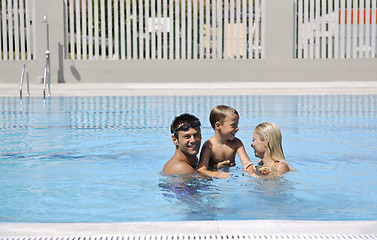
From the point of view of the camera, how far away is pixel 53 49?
19.6 metres

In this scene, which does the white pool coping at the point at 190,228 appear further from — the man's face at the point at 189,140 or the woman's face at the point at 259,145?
the woman's face at the point at 259,145

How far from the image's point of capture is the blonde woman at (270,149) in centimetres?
498

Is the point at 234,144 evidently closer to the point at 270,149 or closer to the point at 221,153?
the point at 221,153

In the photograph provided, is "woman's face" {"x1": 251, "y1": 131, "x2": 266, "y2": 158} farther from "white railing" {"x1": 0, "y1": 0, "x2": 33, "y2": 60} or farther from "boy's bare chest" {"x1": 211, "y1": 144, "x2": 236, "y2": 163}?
"white railing" {"x1": 0, "y1": 0, "x2": 33, "y2": 60}

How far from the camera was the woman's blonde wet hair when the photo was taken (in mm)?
4965

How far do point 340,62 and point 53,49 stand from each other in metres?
9.60

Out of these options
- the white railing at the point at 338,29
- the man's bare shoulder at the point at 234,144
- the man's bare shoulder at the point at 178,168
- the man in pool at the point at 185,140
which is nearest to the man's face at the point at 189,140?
the man in pool at the point at 185,140

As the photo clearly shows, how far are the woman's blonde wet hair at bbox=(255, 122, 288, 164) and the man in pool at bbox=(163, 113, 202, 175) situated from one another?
21.7 inches

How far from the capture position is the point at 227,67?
65.1 ft

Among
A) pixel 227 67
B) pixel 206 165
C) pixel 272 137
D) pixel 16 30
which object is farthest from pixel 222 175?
pixel 16 30

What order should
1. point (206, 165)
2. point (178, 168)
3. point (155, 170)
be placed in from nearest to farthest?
1. point (178, 168)
2. point (206, 165)
3. point (155, 170)

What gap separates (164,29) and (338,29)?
588 cm

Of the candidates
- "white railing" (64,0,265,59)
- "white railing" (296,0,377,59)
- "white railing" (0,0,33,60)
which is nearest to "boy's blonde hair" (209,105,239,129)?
"white railing" (64,0,265,59)

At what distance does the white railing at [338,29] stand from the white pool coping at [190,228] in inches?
683
